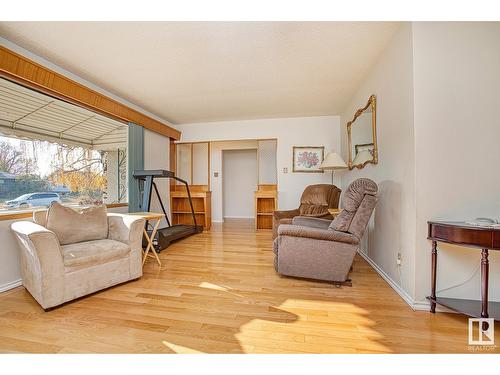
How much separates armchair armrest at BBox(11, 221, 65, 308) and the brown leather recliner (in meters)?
2.73

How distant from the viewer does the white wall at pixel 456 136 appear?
1.65 meters

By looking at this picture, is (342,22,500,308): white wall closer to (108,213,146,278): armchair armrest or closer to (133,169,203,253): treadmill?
(108,213,146,278): armchair armrest

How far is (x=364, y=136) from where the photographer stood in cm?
296

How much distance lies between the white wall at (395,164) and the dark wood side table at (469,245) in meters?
0.15

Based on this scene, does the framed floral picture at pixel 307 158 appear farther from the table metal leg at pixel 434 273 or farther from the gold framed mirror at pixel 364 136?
the table metal leg at pixel 434 273

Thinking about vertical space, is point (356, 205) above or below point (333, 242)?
above

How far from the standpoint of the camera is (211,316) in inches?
64.6

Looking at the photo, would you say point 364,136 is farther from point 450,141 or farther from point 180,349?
point 180,349

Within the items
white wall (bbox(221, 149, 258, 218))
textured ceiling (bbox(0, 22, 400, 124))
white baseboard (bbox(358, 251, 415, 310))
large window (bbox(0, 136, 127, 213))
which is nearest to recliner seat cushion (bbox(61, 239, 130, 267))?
large window (bbox(0, 136, 127, 213))

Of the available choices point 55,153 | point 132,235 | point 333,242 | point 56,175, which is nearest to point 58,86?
point 55,153

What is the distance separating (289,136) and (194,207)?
2828mm
